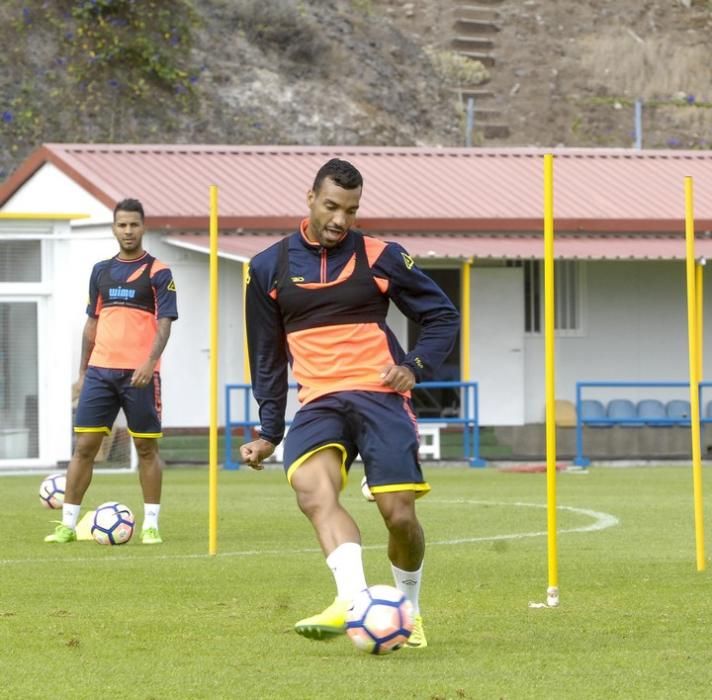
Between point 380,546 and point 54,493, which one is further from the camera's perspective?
point 54,493

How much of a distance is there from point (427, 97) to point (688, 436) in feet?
58.1

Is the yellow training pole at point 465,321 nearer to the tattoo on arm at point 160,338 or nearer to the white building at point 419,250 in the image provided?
the white building at point 419,250

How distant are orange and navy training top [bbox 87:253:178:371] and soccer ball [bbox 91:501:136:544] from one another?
3.25 ft

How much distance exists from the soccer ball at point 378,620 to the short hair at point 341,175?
1.64 meters

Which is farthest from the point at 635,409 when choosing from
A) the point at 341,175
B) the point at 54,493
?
the point at 341,175

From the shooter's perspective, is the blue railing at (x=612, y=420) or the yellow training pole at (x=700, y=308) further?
the yellow training pole at (x=700, y=308)

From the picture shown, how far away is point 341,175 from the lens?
26.1 feet

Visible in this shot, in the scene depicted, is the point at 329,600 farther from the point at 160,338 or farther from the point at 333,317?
the point at 160,338

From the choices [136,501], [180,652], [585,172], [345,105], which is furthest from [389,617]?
[345,105]

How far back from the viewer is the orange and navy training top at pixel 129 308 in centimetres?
1348

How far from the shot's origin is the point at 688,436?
95.3 ft

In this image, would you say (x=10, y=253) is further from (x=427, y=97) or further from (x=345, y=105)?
(x=427, y=97)

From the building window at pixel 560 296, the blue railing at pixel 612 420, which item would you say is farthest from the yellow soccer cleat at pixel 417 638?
the building window at pixel 560 296

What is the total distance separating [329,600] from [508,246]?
18.2 metres
